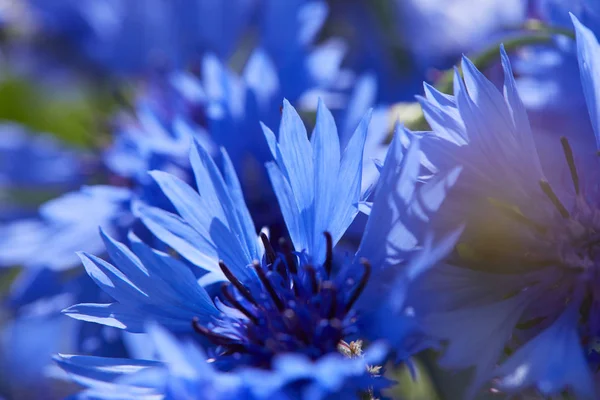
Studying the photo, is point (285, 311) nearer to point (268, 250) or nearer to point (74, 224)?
point (268, 250)

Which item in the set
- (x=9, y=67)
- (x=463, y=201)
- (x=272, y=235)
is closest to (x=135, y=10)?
(x=9, y=67)

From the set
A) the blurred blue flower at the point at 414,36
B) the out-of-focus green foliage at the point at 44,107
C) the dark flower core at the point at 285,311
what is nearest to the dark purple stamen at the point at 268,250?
the dark flower core at the point at 285,311

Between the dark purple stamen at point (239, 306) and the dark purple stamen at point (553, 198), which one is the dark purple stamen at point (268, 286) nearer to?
the dark purple stamen at point (239, 306)

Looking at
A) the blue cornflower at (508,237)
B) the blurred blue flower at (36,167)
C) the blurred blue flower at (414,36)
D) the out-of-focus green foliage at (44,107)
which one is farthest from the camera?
the out-of-focus green foliage at (44,107)

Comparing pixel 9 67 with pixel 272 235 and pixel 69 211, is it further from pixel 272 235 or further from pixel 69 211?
pixel 272 235

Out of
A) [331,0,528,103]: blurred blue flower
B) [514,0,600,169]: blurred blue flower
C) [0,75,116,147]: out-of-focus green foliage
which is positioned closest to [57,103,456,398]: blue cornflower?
[514,0,600,169]: blurred blue flower

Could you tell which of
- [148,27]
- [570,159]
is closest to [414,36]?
[148,27]
